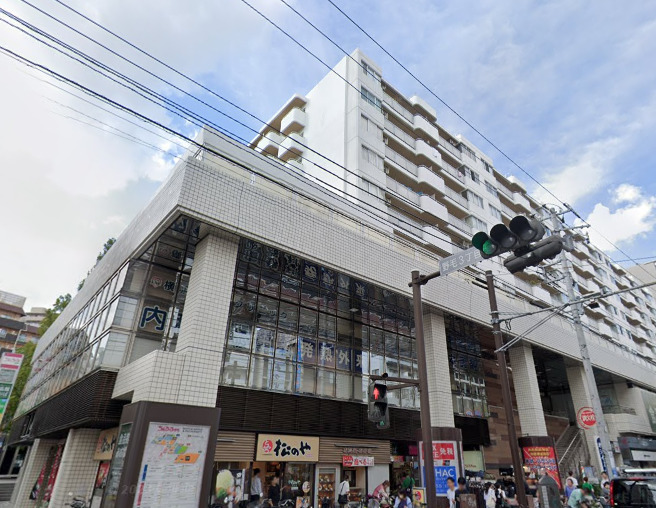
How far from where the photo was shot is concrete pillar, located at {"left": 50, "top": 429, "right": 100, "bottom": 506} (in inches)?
471

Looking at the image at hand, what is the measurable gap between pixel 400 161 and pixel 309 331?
729 inches

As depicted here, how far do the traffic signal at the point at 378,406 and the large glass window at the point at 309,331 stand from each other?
20.2 ft

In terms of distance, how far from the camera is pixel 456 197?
112 ft

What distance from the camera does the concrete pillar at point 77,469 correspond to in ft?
39.2

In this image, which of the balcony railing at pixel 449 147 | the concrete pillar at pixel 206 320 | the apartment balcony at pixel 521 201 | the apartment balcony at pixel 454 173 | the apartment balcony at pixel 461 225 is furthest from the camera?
the apartment balcony at pixel 521 201

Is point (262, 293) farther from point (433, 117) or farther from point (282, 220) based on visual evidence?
point (433, 117)

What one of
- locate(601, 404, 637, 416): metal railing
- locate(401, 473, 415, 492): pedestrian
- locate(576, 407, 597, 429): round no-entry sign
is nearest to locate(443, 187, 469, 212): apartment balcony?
locate(601, 404, 637, 416): metal railing

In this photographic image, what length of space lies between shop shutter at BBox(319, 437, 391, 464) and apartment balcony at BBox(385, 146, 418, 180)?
63.3 feet

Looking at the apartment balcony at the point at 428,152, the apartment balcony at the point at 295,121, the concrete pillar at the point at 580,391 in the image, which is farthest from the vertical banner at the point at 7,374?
the concrete pillar at the point at 580,391

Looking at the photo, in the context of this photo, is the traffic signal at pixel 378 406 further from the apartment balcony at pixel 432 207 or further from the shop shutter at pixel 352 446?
the apartment balcony at pixel 432 207

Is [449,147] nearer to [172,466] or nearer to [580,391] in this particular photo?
[580,391]

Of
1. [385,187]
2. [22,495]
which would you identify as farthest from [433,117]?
[22,495]

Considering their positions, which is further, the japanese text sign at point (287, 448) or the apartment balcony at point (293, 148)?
the apartment balcony at point (293, 148)

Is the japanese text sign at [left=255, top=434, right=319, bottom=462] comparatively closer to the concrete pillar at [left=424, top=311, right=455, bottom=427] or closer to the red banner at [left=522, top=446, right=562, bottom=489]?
the concrete pillar at [left=424, top=311, right=455, bottom=427]
